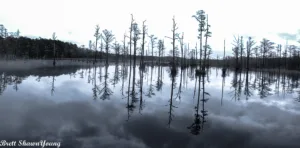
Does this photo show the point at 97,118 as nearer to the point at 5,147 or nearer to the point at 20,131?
the point at 20,131

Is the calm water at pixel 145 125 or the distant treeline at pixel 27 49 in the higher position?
the distant treeline at pixel 27 49

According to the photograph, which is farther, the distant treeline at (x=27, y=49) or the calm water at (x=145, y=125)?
the distant treeline at (x=27, y=49)

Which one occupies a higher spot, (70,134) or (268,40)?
(268,40)

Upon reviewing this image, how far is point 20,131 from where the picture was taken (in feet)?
17.1

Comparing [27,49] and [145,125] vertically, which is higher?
[27,49]

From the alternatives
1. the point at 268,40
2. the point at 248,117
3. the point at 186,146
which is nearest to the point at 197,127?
the point at 186,146

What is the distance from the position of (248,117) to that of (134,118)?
457 cm

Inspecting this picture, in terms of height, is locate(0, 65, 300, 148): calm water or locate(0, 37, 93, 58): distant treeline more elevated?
locate(0, 37, 93, 58): distant treeline

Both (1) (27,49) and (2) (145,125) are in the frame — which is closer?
(2) (145,125)

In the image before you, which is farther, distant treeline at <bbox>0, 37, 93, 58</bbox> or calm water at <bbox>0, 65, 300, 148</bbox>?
distant treeline at <bbox>0, 37, 93, 58</bbox>

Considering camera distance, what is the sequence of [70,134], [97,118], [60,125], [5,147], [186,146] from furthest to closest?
[97,118] < [60,125] < [70,134] < [186,146] < [5,147]

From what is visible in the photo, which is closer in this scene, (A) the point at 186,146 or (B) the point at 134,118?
(A) the point at 186,146

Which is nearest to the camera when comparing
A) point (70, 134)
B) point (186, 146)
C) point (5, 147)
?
point (5, 147)

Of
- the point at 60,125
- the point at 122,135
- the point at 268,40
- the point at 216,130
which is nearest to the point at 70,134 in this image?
the point at 60,125
